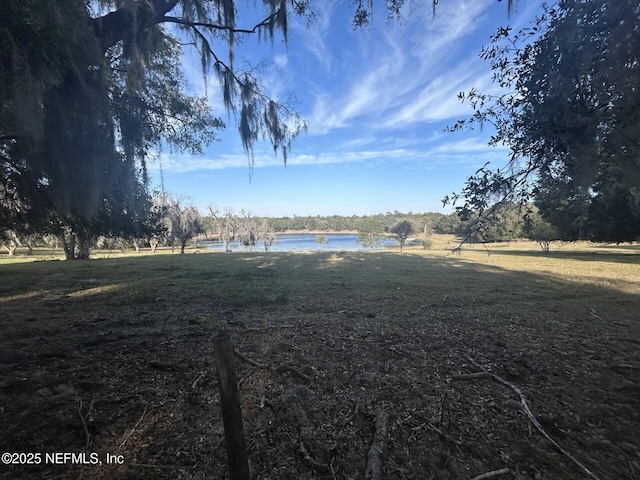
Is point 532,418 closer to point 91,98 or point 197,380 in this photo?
point 197,380

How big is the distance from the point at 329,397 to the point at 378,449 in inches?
31.5

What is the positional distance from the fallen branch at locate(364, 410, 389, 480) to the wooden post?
87 cm

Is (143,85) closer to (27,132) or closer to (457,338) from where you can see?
(27,132)

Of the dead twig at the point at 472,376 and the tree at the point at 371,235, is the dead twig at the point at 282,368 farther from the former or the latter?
the tree at the point at 371,235

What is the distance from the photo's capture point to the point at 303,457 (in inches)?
85.2

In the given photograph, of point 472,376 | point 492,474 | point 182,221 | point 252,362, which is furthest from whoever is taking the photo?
point 182,221

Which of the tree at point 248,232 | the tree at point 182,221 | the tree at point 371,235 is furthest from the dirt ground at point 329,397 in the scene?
the tree at point 371,235

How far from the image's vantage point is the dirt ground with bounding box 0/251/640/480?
2.11 metres

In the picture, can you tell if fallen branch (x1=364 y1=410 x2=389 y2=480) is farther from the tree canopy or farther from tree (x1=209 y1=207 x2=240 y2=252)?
tree (x1=209 y1=207 x2=240 y2=252)

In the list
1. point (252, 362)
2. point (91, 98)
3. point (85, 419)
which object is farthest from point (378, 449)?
point (91, 98)

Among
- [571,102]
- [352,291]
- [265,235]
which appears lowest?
[352,291]

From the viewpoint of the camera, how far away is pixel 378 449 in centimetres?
220

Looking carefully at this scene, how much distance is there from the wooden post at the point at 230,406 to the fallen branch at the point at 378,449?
2.86ft

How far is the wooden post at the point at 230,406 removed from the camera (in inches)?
61.3
